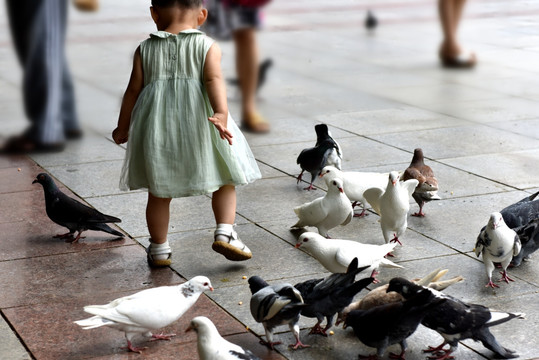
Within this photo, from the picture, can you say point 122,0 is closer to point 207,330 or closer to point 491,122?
point 491,122

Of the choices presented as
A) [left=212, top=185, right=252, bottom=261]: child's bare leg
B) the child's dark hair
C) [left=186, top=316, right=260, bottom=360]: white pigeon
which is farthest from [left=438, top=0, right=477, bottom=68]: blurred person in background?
[left=186, top=316, right=260, bottom=360]: white pigeon

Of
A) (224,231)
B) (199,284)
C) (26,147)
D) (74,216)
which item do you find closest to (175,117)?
(224,231)

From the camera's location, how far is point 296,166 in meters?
9.09

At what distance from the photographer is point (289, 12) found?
15.5m

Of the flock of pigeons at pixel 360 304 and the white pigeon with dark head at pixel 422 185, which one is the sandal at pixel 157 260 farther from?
the white pigeon with dark head at pixel 422 185

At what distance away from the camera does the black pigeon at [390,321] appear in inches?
187

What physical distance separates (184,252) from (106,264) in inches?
22.6

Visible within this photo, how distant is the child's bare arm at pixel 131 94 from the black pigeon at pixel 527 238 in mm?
2718

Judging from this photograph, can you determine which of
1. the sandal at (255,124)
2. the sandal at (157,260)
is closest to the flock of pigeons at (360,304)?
the sandal at (157,260)

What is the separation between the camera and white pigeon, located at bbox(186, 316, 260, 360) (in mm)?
4594

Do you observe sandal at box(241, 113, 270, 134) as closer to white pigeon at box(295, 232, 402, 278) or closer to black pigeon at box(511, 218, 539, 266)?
black pigeon at box(511, 218, 539, 266)

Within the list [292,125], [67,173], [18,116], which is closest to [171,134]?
[67,173]

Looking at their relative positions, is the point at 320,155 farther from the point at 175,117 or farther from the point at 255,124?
the point at 255,124

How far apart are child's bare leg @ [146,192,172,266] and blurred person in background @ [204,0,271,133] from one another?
4.89 metres
